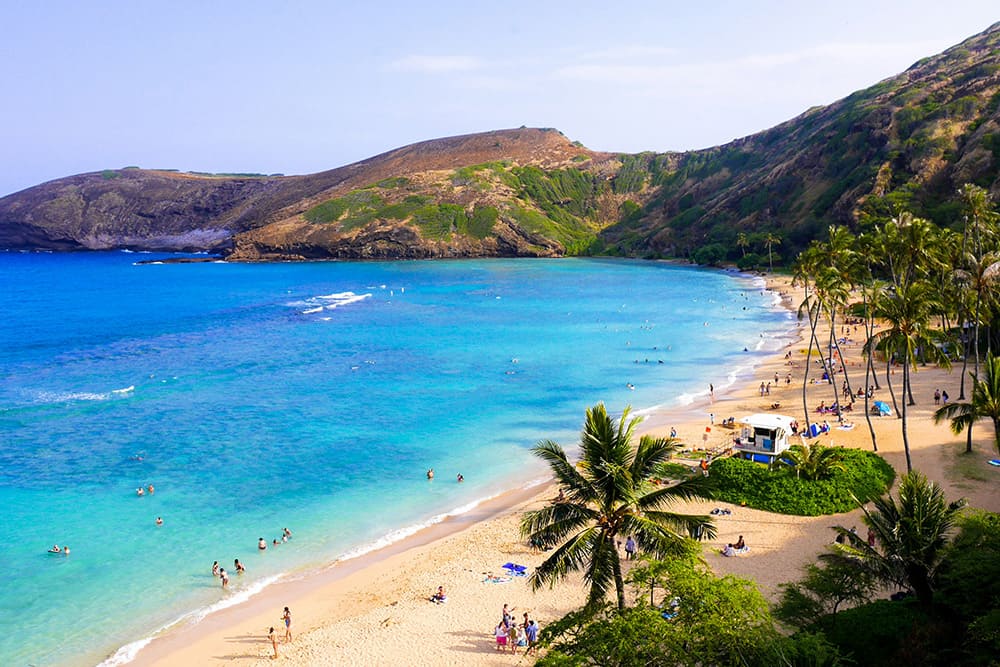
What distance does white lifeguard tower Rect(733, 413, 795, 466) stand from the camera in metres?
32.7

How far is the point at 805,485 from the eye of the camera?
99.2 feet

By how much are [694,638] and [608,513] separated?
3.03 metres

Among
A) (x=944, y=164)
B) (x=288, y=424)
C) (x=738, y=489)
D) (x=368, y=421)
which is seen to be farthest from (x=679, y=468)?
(x=944, y=164)

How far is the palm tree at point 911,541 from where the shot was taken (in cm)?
1694

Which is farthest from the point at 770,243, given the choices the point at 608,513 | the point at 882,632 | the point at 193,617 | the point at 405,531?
the point at 608,513

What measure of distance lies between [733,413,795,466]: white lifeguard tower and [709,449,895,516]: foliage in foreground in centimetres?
117

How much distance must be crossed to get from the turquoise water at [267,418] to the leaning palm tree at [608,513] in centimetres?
1715

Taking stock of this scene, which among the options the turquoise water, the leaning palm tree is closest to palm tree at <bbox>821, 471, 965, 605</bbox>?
the leaning palm tree

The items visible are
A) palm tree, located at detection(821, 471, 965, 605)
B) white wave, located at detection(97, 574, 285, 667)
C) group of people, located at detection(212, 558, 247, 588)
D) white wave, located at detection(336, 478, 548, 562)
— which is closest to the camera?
palm tree, located at detection(821, 471, 965, 605)

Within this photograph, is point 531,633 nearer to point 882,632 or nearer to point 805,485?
point 882,632

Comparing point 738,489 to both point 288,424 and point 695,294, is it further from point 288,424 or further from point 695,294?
point 695,294

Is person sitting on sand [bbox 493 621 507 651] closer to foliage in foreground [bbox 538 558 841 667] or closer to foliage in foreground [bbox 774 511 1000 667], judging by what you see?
foliage in foreground [bbox 538 558 841 667]

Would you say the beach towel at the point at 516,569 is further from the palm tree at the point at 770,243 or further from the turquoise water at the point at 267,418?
the palm tree at the point at 770,243

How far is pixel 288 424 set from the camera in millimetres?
48344
